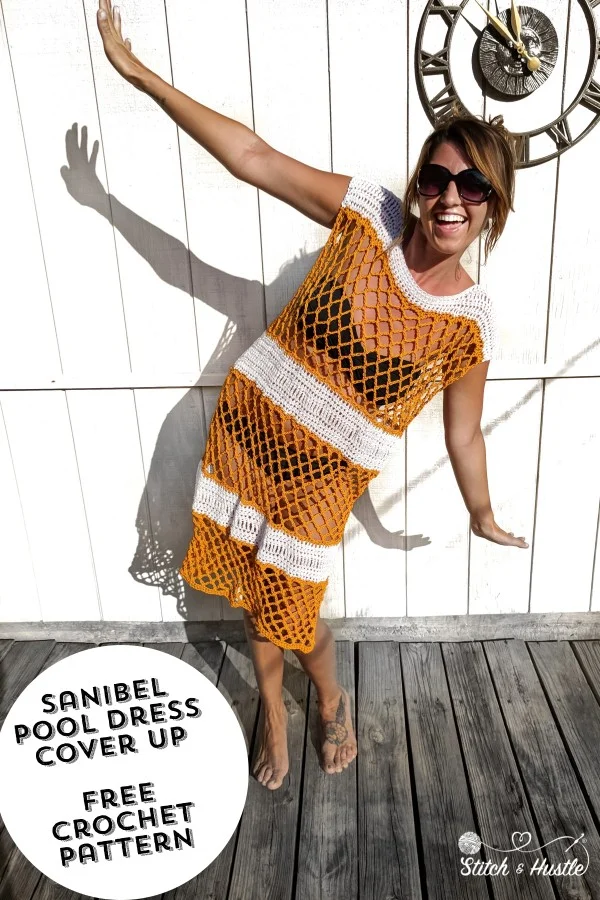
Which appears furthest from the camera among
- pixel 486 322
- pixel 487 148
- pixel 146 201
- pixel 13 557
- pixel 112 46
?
pixel 13 557

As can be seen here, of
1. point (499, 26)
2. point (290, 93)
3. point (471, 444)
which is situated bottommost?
point (471, 444)

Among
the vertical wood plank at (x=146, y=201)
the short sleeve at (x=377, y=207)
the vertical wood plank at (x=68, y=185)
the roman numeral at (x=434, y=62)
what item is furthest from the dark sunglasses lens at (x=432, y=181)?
the vertical wood plank at (x=68, y=185)

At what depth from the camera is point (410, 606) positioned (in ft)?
6.83

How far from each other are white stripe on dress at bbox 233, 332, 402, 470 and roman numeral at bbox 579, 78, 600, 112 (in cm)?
90

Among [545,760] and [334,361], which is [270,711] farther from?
[334,361]

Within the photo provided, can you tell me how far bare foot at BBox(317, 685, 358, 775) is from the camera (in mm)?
1652

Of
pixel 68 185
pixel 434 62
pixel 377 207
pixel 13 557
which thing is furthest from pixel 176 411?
pixel 434 62

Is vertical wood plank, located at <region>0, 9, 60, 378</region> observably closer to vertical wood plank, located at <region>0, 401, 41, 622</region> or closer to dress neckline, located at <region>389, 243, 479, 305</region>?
vertical wood plank, located at <region>0, 401, 41, 622</region>

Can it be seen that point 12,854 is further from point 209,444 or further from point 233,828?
point 209,444

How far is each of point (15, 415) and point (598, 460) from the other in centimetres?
170

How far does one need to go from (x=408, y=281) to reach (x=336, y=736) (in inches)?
44.8

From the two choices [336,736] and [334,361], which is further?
[336,736]

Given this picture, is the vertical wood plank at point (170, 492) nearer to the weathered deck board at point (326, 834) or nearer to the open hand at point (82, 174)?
the open hand at point (82, 174)

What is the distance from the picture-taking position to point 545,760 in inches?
64.9
